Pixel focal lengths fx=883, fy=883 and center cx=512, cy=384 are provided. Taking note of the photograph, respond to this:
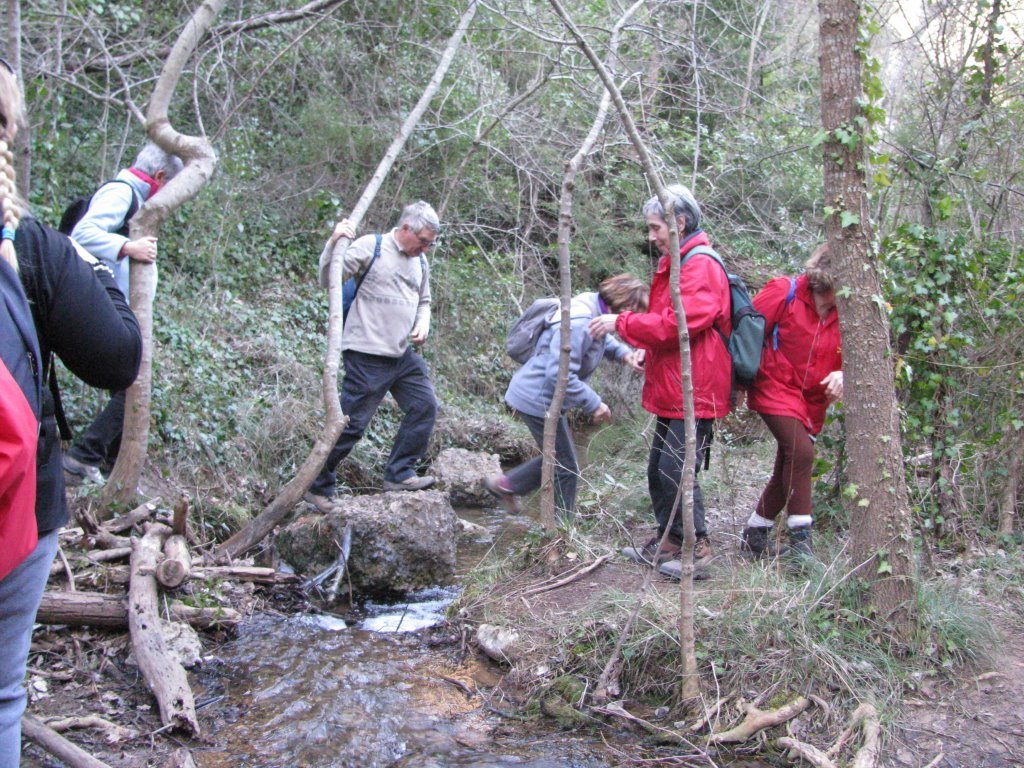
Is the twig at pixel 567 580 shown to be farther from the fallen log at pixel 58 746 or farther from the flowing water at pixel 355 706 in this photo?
the fallen log at pixel 58 746

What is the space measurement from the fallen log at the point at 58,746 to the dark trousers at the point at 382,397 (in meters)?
2.79

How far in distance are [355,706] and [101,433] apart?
2.69 meters

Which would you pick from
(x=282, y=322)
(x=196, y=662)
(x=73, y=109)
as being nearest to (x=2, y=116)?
(x=196, y=662)

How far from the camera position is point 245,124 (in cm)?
1044

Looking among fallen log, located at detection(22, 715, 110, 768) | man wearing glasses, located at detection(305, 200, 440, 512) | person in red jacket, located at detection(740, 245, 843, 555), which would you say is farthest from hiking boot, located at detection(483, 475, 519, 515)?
fallen log, located at detection(22, 715, 110, 768)

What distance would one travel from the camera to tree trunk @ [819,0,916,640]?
3.74 m

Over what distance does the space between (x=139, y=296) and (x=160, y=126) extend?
3.45ft

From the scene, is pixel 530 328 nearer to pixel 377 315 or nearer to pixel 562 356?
pixel 562 356

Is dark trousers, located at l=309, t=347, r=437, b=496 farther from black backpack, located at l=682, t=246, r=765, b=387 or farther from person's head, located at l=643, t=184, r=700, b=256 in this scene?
black backpack, located at l=682, t=246, r=765, b=387

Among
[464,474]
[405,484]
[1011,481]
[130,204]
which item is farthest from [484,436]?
[1011,481]

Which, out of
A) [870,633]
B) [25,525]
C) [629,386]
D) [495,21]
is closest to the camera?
[25,525]

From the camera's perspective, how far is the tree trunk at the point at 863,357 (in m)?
3.74

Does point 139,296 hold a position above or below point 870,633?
above

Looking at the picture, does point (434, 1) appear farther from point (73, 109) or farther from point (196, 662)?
point (196, 662)
